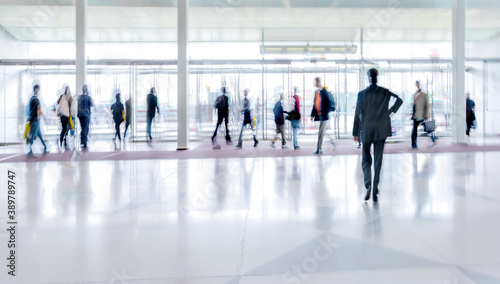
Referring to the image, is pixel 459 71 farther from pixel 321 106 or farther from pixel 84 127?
pixel 84 127

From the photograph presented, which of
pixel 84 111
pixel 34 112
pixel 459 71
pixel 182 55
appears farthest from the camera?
pixel 459 71

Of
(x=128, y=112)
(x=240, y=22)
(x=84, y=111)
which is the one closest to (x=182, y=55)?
(x=84, y=111)

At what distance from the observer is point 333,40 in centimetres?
1509

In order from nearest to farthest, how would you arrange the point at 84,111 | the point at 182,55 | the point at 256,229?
1. the point at 256,229
2. the point at 84,111
3. the point at 182,55

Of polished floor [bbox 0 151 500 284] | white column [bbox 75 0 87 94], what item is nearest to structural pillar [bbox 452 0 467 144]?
polished floor [bbox 0 151 500 284]

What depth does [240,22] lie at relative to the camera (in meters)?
14.7

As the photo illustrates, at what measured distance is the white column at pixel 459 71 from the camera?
12.7 m

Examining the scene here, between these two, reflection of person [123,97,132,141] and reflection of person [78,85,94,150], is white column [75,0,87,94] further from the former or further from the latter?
reflection of person [123,97,132,141]

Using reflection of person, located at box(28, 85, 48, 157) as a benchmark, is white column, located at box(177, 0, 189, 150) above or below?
above

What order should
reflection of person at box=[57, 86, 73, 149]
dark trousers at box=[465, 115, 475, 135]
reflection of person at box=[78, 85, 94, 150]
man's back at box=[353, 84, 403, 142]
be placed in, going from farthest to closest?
dark trousers at box=[465, 115, 475, 135] < reflection of person at box=[78, 85, 94, 150] < reflection of person at box=[57, 86, 73, 149] < man's back at box=[353, 84, 403, 142]

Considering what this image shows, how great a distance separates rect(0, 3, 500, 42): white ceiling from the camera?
45.9ft

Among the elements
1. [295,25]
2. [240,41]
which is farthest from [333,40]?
[240,41]

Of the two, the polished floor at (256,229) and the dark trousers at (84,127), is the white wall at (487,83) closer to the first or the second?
the polished floor at (256,229)

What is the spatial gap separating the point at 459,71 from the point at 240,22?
25.9ft
